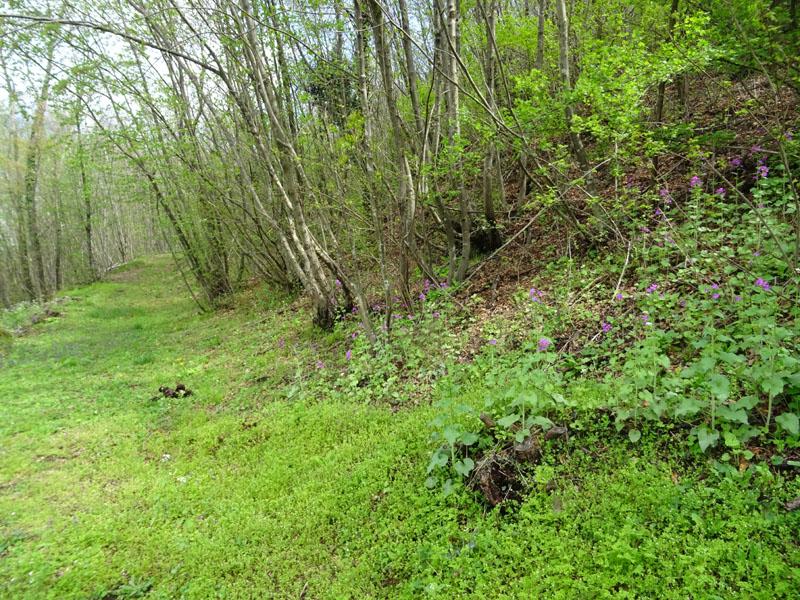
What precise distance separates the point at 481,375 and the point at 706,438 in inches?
78.0

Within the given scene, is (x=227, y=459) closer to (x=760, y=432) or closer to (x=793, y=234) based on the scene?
(x=760, y=432)

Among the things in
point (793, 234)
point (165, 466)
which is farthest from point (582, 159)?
point (165, 466)

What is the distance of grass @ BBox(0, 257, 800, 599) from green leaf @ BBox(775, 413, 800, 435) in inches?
11.4

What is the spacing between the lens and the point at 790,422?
202 centimetres

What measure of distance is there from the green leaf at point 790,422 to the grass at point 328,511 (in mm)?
291

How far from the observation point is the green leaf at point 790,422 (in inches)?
78.3

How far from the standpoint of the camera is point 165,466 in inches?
167

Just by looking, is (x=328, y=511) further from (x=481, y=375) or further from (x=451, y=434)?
(x=481, y=375)

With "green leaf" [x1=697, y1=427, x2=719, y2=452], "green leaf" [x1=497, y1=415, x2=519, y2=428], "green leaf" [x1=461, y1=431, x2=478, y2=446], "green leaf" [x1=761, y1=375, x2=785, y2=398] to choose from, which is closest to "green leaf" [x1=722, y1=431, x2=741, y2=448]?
"green leaf" [x1=697, y1=427, x2=719, y2=452]

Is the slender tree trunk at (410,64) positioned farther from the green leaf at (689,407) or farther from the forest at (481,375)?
the green leaf at (689,407)

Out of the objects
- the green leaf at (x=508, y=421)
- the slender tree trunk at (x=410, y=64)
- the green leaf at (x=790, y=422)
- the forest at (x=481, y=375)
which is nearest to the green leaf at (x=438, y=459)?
the forest at (x=481, y=375)

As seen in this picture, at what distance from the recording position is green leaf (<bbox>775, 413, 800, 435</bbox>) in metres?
1.99

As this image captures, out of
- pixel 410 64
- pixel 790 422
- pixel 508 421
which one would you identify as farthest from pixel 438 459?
pixel 410 64

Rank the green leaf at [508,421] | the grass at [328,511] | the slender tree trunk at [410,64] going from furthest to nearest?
the slender tree trunk at [410,64]
the green leaf at [508,421]
the grass at [328,511]
